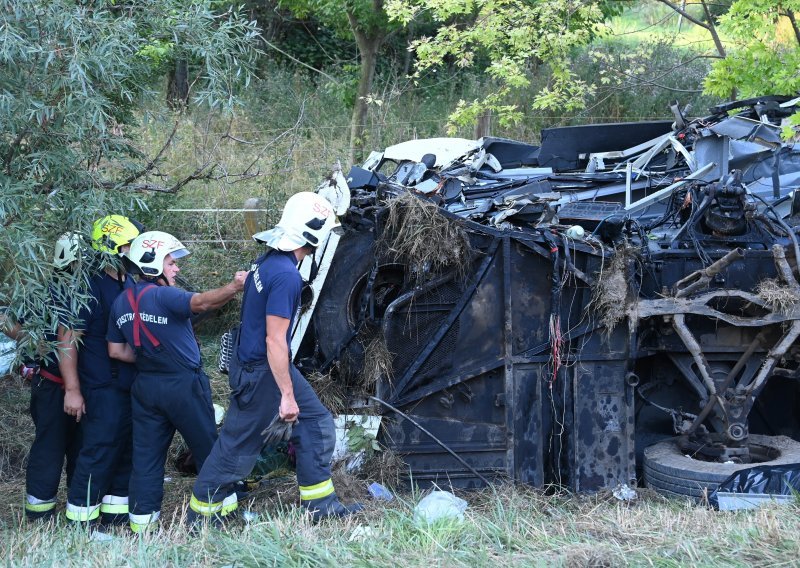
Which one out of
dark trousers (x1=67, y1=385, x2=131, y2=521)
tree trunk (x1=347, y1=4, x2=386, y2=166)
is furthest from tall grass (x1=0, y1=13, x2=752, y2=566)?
tree trunk (x1=347, y1=4, x2=386, y2=166)

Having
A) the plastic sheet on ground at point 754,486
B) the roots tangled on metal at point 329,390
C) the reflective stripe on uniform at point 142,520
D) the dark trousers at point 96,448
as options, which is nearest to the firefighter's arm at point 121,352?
the dark trousers at point 96,448

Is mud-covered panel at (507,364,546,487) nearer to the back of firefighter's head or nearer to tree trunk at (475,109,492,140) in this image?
the back of firefighter's head

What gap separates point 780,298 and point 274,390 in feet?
10.6

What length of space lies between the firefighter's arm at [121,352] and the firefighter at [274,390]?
2.30ft

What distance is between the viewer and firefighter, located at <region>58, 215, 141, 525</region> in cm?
548

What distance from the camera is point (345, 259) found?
664 centimetres

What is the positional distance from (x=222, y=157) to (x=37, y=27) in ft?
26.9

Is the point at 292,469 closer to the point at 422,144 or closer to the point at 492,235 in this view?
the point at 492,235

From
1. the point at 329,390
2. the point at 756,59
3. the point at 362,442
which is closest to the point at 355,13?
the point at 756,59

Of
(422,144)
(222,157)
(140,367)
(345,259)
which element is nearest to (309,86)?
(222,157)

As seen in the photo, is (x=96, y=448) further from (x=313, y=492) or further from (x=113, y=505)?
(x=313, y=492)

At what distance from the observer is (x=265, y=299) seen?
5.04 metres

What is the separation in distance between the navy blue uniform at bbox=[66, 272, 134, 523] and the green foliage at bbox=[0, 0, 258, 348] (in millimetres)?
A: 540

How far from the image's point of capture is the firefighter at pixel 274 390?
494 centimetres
